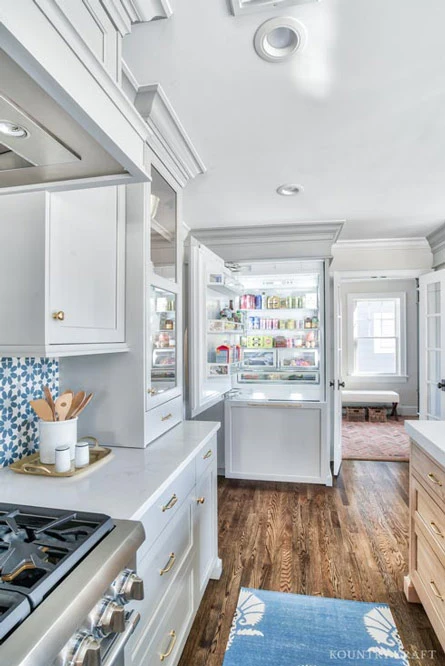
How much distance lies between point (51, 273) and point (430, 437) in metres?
1.76

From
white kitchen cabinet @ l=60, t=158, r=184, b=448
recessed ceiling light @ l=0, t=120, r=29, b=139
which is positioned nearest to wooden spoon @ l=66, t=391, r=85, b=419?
white kitchen cabinet @ l=60, t=158, r=184, b=448

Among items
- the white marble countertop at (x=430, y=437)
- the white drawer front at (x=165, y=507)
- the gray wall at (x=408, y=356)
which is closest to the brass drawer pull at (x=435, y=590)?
the white marble countertop at (x=430, y=437)

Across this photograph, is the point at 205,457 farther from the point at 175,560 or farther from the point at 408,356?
the point at 408,356

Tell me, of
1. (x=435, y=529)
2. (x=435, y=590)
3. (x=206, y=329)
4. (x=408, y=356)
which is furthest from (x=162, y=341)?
(x=408, y=356)

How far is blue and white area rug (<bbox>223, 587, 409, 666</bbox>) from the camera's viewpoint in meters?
1.68

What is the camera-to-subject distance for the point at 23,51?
66cm

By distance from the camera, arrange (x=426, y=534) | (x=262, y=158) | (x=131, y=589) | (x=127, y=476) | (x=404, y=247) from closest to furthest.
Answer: (x=131, y=589), (x=127, y=476), (x=426, y=534), (x=262, y=158), (x=404, y=247)

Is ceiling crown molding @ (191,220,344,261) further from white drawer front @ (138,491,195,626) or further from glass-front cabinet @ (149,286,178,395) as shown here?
white drawer front @ (138,491,195,626)

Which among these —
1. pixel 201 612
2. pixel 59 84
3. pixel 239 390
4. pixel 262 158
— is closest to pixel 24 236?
pixel 59 84

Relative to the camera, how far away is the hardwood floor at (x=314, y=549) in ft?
6.11

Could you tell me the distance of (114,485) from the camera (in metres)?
1.32

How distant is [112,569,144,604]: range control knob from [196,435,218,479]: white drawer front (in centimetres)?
82

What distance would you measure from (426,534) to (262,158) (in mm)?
2243

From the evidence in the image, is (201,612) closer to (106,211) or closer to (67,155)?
(106,211)
